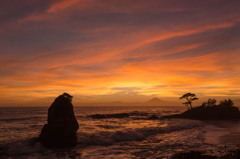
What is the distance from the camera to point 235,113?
193 feet

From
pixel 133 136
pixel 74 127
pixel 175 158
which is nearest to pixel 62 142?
pixel 74 127

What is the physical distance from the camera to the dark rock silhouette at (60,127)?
63.0ft

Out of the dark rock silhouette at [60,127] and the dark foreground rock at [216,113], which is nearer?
the dark rock silhouette at [60,127]

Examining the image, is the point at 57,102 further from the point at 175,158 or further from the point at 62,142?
the point at 175,158

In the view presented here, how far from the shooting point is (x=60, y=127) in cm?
1975

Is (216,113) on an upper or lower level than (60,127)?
lower

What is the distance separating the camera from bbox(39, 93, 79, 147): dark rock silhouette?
63.0 feet

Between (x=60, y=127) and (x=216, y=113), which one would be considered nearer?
(x=60, y=127)

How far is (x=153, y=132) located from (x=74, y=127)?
47.5 ft

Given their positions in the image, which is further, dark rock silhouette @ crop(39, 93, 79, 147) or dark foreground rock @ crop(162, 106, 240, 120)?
dark foreground rock @ crop(162, 106, 240, 120)

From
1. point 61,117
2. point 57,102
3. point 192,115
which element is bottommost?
point 192,115

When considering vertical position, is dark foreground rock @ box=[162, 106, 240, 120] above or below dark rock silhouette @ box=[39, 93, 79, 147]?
below

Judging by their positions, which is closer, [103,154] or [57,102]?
[103,154]

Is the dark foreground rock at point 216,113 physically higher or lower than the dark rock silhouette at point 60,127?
→ lower
